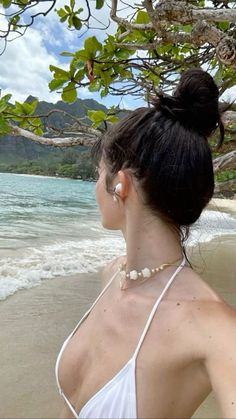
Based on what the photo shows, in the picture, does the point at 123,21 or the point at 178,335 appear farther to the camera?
the point at 123,21

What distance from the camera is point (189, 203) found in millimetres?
1013

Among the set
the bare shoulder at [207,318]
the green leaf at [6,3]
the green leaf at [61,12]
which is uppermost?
the green leaf at [61,12]

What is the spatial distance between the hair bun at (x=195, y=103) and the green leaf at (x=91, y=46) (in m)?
1.28

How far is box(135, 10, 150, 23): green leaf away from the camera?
237 cm

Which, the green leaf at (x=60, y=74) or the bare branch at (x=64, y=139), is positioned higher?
the green leaf at (x=60, y=74)

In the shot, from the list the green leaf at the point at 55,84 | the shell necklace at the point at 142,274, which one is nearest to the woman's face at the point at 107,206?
the shell necklace at the point at 142,274

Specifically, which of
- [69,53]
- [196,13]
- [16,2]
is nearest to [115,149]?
[196,13]

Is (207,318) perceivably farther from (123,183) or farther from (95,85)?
(95,85)

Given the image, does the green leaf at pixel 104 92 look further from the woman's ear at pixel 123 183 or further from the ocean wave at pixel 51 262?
the ocean wave at pixel 51 262

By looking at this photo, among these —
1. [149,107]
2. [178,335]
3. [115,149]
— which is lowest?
[178,335]

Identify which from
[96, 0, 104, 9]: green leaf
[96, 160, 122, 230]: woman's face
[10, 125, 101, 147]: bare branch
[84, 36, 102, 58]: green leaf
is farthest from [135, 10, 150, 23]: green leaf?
[96, 160, 122, 230]: woman's face

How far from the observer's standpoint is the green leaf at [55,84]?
7.21ft

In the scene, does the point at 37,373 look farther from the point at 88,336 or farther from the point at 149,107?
the point at 149,107

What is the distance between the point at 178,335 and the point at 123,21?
1866 mm
